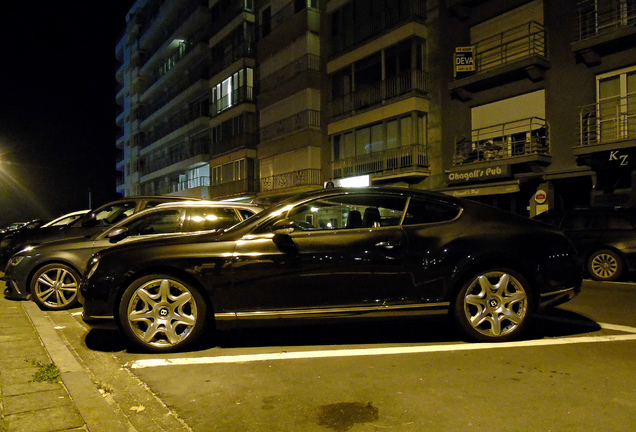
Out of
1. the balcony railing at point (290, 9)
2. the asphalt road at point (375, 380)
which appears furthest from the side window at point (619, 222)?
the balcony railing at point (290, 9)

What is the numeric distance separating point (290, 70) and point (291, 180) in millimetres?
6105

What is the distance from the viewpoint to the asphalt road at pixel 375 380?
3.01 meters

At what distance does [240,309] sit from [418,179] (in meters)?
Result: 17.6

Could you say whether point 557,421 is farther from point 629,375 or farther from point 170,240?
point 170,240

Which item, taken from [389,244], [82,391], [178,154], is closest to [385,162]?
[389,244]

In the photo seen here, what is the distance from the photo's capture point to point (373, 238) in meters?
4.54

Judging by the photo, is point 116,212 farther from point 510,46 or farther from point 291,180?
point 291,180

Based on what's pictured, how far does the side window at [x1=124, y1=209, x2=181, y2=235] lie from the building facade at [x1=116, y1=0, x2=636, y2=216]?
13044mm

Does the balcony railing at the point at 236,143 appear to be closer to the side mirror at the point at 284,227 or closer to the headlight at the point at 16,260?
the headlight at the point at 16,260

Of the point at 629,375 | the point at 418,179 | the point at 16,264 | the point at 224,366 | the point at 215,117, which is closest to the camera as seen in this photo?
the point at 629,375

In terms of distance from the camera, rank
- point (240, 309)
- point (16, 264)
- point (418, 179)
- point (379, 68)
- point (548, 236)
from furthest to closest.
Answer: point (379, 68), point (418, 179), point (16, 264), point (548, 236), point (240, 309)

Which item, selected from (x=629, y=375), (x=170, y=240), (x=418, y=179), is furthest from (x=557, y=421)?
(x=418, y=179)

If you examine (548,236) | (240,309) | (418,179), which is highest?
(418,179)

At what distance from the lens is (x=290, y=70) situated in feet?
91.4
